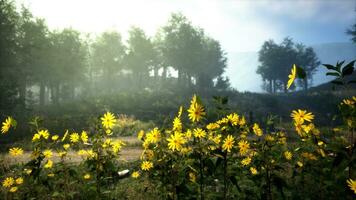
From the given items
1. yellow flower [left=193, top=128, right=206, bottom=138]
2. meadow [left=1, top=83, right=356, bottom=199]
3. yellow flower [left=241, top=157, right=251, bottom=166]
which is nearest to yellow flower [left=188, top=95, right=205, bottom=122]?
meadow [left=1, top=83, right=356, bottom=199]

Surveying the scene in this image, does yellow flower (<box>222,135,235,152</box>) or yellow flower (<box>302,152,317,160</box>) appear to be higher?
yellow flower (<box>222,135,235,152</box>)

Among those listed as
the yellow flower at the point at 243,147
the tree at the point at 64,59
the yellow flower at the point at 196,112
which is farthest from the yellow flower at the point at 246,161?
the tree at the point at 64,59

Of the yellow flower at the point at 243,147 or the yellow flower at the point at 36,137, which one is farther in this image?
the yellow flower at the point at 243,147

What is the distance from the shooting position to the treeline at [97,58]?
31109 millimetres

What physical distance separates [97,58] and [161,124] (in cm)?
3022

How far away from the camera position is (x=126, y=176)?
8438 mm

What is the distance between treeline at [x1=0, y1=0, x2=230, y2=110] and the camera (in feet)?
102

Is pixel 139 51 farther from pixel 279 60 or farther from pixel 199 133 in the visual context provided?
pixel 199 133

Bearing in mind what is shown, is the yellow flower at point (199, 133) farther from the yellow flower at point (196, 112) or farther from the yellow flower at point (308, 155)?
the yellow flower at point (308, 155)

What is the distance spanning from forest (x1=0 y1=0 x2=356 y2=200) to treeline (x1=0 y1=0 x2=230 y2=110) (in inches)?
7.2

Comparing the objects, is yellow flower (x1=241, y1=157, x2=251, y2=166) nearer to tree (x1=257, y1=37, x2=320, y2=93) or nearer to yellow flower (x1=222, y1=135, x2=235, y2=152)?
yellow flower (x1=222, y1=135, x2=235, y2=152)

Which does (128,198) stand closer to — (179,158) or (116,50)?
Answer: (179,158)

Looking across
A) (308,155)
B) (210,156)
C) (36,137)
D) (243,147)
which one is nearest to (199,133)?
(210,156)

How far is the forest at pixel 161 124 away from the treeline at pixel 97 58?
18 cm
